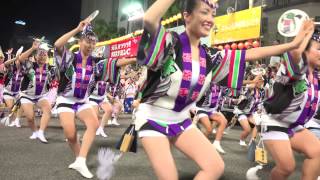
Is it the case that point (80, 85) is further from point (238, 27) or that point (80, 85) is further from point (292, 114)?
point (238, 27)

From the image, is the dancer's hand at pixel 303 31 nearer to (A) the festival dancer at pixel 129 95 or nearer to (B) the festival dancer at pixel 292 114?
(B) the festival dancer at pixel 292 114

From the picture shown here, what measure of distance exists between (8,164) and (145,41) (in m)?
3.77

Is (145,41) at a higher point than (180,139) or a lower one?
higher

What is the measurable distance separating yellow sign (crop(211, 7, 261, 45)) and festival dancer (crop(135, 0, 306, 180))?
9.41 metres

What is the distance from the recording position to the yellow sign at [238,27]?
1244cm

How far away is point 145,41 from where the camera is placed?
293cm

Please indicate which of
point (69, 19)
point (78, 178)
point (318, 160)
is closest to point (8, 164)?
point (78, 178)

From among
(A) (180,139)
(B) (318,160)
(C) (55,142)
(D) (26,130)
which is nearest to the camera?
(A) (180,139)

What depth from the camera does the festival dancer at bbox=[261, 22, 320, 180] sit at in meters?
3.96

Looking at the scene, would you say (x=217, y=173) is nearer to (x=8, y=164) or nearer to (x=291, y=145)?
(x=291, y=145)

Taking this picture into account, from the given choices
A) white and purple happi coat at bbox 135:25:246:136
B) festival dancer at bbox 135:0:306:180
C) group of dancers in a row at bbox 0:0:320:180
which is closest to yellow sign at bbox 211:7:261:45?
group of dancers in a row at bbox 0:0:320:180

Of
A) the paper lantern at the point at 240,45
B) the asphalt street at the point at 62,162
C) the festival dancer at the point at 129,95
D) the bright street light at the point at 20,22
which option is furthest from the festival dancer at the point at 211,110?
the bright street light at the point at 20,22

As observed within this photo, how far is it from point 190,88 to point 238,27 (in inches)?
417

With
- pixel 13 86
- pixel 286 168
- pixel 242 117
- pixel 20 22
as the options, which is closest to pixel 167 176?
pixel 286 168
